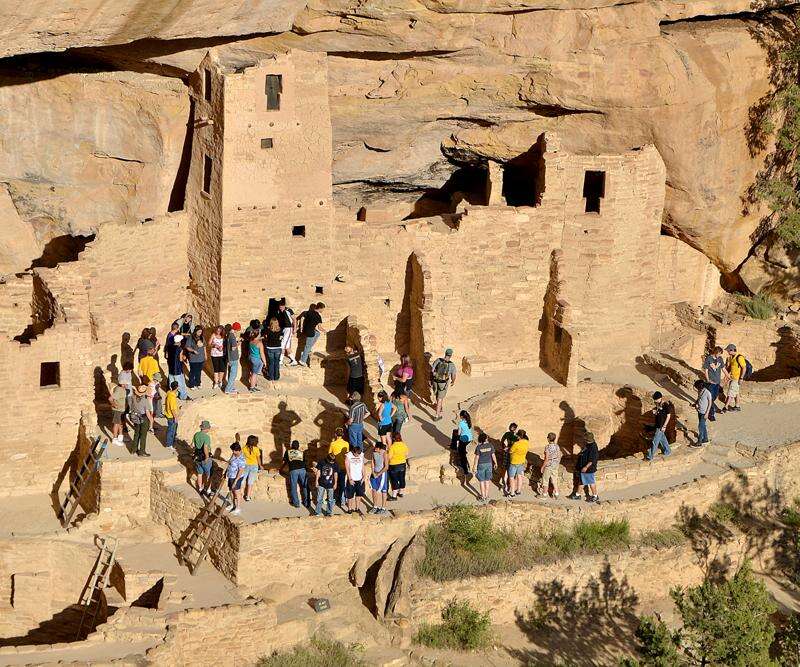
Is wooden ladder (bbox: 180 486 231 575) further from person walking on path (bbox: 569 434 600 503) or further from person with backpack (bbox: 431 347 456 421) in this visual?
person walking on path (bbox: 569 434 600 503)

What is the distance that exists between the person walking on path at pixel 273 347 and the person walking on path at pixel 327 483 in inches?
154

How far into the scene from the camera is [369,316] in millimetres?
36531

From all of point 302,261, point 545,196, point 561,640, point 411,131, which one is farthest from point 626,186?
point 561,640

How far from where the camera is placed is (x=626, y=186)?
36.8 meters

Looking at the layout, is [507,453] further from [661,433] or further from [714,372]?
[714,372]

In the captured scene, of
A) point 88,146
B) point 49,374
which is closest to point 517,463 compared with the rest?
point 49,374

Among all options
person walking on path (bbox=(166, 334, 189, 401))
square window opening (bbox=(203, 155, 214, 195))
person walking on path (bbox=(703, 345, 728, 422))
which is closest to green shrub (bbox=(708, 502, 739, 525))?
person walking on path (bbox=(703, 345, 728, 422))

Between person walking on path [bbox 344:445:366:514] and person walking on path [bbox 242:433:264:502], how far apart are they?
5.51ft

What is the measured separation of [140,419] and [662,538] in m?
10.4

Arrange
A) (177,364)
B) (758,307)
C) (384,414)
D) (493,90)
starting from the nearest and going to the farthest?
1. (384,414)
2. (177,364)
3. (493,90)
4. (758,307)

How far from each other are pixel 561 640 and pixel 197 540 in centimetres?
711

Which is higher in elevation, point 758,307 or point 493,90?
point 493,90

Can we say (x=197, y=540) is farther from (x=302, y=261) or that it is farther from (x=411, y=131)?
(x=411, y=131)

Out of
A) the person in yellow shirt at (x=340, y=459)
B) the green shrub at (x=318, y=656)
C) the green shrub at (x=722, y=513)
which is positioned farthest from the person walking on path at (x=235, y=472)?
the green shrub at (x=722, y=513)
